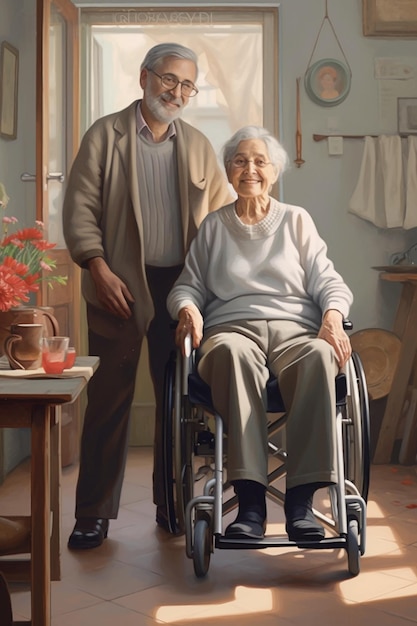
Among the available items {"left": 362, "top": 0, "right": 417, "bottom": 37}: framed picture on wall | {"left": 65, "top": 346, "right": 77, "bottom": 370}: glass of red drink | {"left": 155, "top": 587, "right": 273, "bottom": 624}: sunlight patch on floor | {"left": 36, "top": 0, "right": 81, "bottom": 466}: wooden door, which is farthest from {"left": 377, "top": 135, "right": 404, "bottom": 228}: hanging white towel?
{"left": 65, "top": 346, "right": 77, "bottom": 370}: glass of red drink

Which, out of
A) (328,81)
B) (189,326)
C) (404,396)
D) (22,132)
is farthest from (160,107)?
(404,396)

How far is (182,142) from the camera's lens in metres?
3.21

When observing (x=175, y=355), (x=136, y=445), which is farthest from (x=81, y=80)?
(x=175, y=355)

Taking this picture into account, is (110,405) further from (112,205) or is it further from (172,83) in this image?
(172,83)

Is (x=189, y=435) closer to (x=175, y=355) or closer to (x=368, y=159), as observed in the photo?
(x=175, y=355)

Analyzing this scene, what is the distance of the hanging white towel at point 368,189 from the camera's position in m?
4.46

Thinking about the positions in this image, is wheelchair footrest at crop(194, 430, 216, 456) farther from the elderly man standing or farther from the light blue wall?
the light blue wall

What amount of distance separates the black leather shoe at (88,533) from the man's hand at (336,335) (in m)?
0.89

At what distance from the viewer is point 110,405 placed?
3.10 meters

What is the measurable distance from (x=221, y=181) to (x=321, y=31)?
151 centimetres

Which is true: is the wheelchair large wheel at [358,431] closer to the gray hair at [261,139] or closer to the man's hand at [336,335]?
the man's hand at [336,335]

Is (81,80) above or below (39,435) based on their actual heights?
above

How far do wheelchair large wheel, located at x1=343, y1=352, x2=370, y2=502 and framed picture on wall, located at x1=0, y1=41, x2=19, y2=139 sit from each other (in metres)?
1.93

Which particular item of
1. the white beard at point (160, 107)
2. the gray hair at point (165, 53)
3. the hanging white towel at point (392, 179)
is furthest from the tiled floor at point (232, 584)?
the hanging white towel at point (392, 179)
